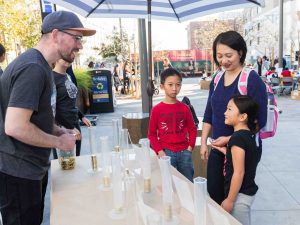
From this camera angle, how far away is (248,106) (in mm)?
1900

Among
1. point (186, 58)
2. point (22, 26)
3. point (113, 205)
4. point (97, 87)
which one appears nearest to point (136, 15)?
point (113, 205)

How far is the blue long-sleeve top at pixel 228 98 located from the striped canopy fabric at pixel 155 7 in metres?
Answer: 1.59

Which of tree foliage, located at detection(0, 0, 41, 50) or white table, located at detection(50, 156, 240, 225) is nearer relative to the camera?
white table, located at detection(50, 156, 240, 225)

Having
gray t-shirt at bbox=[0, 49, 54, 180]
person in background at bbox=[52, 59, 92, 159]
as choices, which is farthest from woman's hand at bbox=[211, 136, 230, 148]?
person in background at bbox=[52, 59, 92, 159]

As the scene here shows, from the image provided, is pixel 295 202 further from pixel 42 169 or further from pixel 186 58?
pixel 186 58

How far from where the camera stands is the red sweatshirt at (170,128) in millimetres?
2629

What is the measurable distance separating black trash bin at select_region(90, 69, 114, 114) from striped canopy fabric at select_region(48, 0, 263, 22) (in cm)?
496

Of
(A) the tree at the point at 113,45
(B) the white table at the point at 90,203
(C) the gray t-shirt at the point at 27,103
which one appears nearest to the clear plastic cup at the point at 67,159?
(B) the white table at the point at 90,203

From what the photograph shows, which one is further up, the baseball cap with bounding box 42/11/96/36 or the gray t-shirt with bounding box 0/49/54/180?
the baseball cap with bounding box 42/11/96/36

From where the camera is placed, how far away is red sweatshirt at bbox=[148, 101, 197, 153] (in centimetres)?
263

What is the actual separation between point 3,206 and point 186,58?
27.5m

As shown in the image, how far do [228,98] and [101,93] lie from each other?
6.97 meters

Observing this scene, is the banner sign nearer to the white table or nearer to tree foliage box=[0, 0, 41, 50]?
tree foliage box=[0, 0, 41, 50]

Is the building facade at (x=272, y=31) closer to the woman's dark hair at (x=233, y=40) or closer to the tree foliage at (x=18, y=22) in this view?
the tree foliage at (x=18, y=22)
